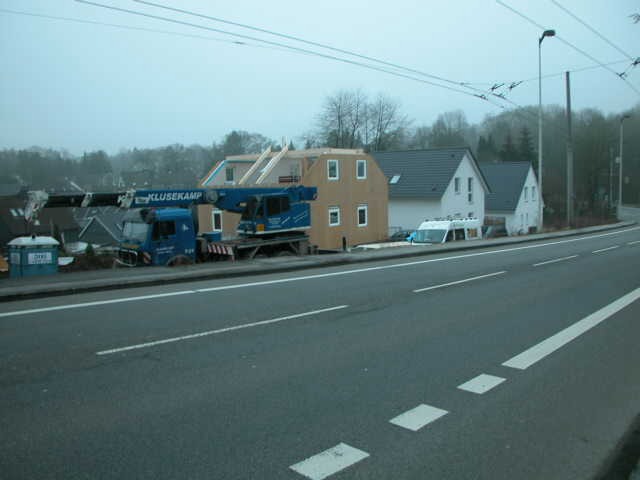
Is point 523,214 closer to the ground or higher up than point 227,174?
closer to the ground

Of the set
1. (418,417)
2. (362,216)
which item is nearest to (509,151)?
(362,216)

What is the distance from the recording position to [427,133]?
80438 millimetres

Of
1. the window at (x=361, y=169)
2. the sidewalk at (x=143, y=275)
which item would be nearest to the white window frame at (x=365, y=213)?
the window at (x=361, y=169)

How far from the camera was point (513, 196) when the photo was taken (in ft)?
167

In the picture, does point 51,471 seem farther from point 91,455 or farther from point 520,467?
point 520,467

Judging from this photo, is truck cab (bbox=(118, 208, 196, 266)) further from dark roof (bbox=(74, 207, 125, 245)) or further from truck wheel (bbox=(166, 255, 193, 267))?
dark roof (bbox=(74, 207, 125, 245))

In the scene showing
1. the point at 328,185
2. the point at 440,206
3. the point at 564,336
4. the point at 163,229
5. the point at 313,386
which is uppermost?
the point at 328,185

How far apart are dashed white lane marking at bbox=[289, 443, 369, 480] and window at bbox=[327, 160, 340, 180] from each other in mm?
30714

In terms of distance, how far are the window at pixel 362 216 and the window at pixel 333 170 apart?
3.16 m

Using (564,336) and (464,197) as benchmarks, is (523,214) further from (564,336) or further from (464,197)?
(564,336)

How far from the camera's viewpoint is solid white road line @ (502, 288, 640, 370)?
650 centimetres

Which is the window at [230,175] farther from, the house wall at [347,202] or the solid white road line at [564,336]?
the solid white road line at [564,336]

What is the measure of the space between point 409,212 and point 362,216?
623cm

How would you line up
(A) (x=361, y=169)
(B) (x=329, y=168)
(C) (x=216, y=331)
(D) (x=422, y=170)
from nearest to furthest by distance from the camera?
(C) (x=216, y=331)
(B) (x=329, y=168)
(A) (x=361, y=169)
(D) (x=422, y=170)
